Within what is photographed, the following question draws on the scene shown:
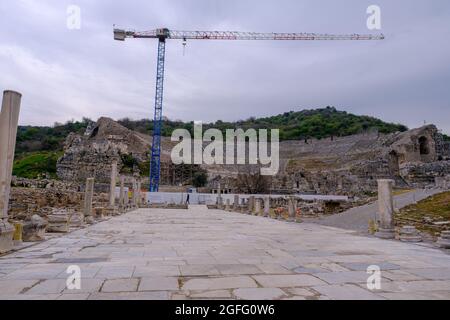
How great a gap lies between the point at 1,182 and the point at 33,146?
93.1 metres

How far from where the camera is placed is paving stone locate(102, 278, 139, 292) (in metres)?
3.72

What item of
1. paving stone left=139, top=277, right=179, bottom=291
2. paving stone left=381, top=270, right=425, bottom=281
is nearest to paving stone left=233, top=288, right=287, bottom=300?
paving stone left=139, top=277, right=179, bottom=291

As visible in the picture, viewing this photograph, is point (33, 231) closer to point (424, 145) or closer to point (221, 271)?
point (221, 271)

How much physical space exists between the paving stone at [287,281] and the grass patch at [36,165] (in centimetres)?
7010

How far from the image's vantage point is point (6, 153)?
6.33 m

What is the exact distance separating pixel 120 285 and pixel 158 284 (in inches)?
16.7

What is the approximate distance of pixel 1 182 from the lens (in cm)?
618

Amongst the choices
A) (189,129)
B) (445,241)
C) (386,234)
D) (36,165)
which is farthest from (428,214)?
(189,129)

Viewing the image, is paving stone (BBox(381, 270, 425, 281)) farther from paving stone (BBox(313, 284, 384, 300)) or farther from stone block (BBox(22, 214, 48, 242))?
stone block (BBox(22, 214, 48, 242))

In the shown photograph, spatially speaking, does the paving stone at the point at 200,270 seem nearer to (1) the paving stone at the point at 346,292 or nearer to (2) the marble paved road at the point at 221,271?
(2) the marble paved road at the point at 221,271

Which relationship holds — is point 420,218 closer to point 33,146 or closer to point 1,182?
point 1,182

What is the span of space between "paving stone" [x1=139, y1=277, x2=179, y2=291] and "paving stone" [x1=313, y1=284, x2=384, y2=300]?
161cm
